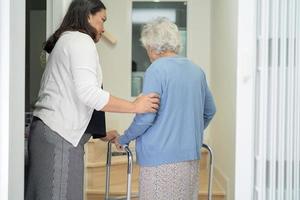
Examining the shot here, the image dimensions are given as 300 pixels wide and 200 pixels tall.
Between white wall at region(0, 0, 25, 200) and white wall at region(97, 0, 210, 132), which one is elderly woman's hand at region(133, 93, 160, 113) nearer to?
white wall at region(0, 0, 25, 200)

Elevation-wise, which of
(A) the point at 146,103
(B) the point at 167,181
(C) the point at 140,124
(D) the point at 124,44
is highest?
(D) the point at 124,44

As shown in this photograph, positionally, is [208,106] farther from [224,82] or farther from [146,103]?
[224,82]

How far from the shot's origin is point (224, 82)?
3.67 m

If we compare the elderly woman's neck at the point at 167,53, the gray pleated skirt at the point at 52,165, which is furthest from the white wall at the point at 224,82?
the gray pleated skirt at the point at 52,165

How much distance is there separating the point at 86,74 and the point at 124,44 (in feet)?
10.2

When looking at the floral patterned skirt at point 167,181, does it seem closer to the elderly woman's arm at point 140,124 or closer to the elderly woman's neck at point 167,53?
the elderly woman's arm at point 140,124

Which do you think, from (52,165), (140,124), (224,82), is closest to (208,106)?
(140,124)

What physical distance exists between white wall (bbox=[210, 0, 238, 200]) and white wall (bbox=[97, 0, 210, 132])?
0.20 m

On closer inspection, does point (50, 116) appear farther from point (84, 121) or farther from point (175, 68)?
point (175, 68)

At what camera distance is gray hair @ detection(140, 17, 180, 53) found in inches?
76.1

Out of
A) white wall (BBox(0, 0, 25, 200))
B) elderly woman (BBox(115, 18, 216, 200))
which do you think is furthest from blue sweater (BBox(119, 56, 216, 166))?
white wall (BBox(0, 0, 25, 200))

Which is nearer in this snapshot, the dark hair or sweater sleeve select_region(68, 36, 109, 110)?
sweater sleeve select_region(68, 36, 109, 110)

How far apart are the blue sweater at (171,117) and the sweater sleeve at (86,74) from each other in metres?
0.26

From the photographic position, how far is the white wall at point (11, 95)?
4.50 feet
